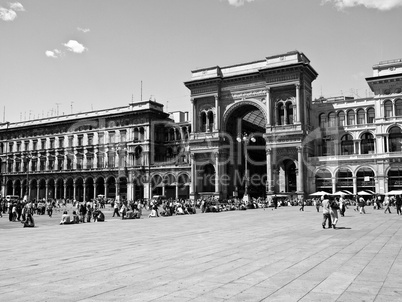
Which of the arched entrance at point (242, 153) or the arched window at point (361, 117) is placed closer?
the arched window at point (361, 117)

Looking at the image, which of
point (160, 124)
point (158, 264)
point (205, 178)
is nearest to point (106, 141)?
point (160, 124)

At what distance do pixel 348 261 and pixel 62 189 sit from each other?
95.7 metres

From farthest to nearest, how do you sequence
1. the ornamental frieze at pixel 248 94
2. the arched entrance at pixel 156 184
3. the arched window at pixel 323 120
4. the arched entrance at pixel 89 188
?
the arched entrance at pixel 89 188 < the arched entrance at pixel 156 184 < the arched window at pixel 323 120 < the ornamental frieze at pixel 248 94

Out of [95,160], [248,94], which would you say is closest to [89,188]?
[95,160]

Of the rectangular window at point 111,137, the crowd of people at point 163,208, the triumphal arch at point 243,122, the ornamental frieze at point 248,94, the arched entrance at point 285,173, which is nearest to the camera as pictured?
A: the crowd of people at point 163,208

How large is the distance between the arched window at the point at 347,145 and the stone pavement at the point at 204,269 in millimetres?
54127

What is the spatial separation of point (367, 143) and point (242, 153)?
23.1 meters

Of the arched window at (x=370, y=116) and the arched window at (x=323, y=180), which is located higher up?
the arched window at (x=370, y=116)

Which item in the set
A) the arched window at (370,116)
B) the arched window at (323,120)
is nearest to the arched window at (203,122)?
the arched window at (323,120)

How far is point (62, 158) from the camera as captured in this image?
101000mm

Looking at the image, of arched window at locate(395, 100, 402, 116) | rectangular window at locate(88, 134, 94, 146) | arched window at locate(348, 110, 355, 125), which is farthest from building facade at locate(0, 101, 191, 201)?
arched window at locate(395, 100, 402, 116)

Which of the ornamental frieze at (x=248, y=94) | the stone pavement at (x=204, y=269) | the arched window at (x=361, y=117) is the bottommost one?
the stone pavement at (x=204, y=269)

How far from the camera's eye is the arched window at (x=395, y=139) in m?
64.8

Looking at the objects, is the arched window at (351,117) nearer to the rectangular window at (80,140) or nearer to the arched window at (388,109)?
the arched window at (388,109)
